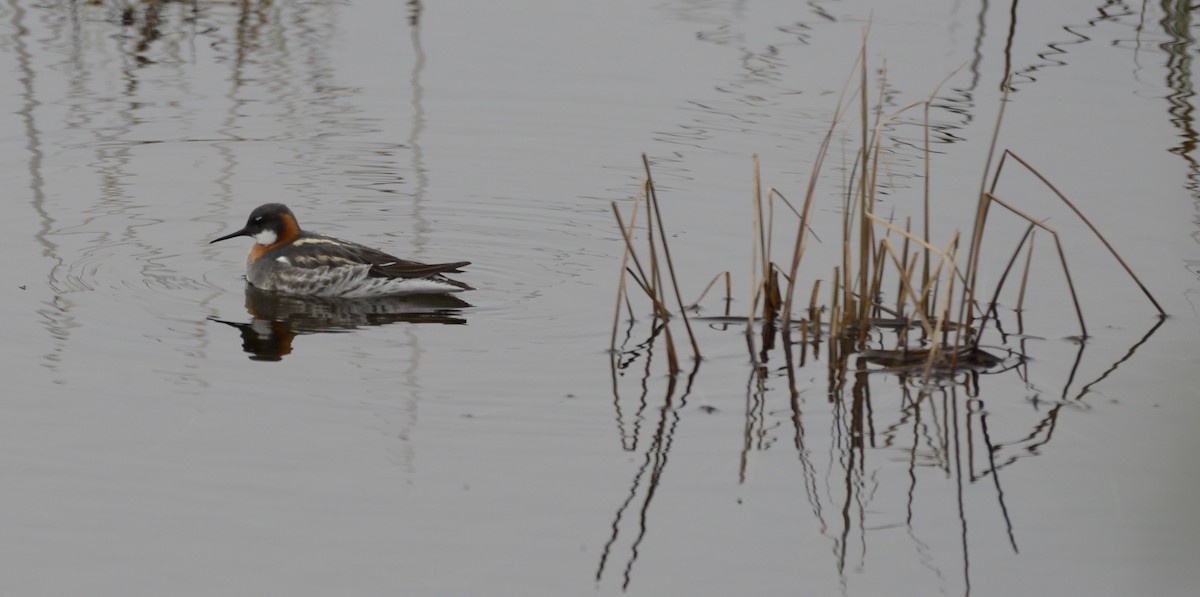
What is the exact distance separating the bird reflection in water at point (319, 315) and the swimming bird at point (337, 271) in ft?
0.24

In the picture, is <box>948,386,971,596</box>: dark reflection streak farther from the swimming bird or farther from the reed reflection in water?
the swimming bird

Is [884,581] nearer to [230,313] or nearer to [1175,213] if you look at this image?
A: [230,313]

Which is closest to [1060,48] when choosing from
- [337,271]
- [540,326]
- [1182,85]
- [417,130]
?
[1182,85]

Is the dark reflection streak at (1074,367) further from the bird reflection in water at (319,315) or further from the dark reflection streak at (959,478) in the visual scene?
the bird reflection in water at (319,315)

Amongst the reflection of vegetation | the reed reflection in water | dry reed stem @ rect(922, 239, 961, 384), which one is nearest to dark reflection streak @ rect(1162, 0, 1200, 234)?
the reflection of vegetation

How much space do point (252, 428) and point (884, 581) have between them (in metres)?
3.06

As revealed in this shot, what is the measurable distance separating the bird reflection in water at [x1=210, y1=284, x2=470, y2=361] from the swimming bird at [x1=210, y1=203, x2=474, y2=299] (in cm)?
7

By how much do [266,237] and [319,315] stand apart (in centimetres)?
102

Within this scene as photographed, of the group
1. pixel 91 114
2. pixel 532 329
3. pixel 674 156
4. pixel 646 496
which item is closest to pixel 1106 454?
pixel 646 496

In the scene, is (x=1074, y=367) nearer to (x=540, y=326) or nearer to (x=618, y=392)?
(x=618, y=392)

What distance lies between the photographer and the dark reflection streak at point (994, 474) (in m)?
5.96

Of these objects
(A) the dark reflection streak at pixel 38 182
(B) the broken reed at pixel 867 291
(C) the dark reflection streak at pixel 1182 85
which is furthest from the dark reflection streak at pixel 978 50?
(A) the dark reflection streak at pixel 38 182

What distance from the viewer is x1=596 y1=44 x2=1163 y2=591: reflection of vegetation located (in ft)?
20.9

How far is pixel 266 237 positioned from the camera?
996 cm
